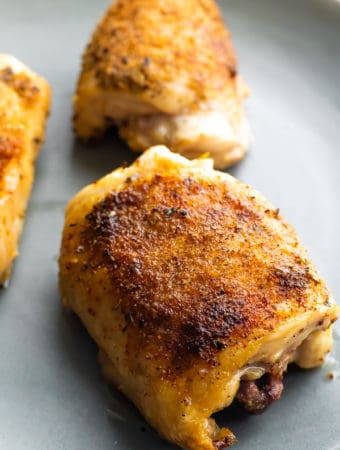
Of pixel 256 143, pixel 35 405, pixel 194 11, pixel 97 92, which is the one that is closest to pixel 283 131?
pixel 256 143

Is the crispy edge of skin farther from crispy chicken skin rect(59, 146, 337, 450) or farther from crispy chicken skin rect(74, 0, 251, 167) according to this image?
crispy chicken skin rect(59, 146, 337, 450)

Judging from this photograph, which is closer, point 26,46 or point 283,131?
point 283,131

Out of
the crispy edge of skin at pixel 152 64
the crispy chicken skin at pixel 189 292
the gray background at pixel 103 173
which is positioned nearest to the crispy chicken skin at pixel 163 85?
the crispy edge of skin at pixel 152 64

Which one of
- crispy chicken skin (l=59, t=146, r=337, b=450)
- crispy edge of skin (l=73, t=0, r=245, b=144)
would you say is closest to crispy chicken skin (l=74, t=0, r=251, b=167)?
crispy edge of skin (l=73, t=0, r=245, b=144)

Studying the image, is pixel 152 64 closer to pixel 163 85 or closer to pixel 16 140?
pixel 163 85

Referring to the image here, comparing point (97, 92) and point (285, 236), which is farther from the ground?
point (285, 236)

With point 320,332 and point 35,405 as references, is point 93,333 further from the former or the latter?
point 320,332

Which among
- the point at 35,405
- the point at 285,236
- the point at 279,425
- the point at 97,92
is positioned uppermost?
the point at 285,236
